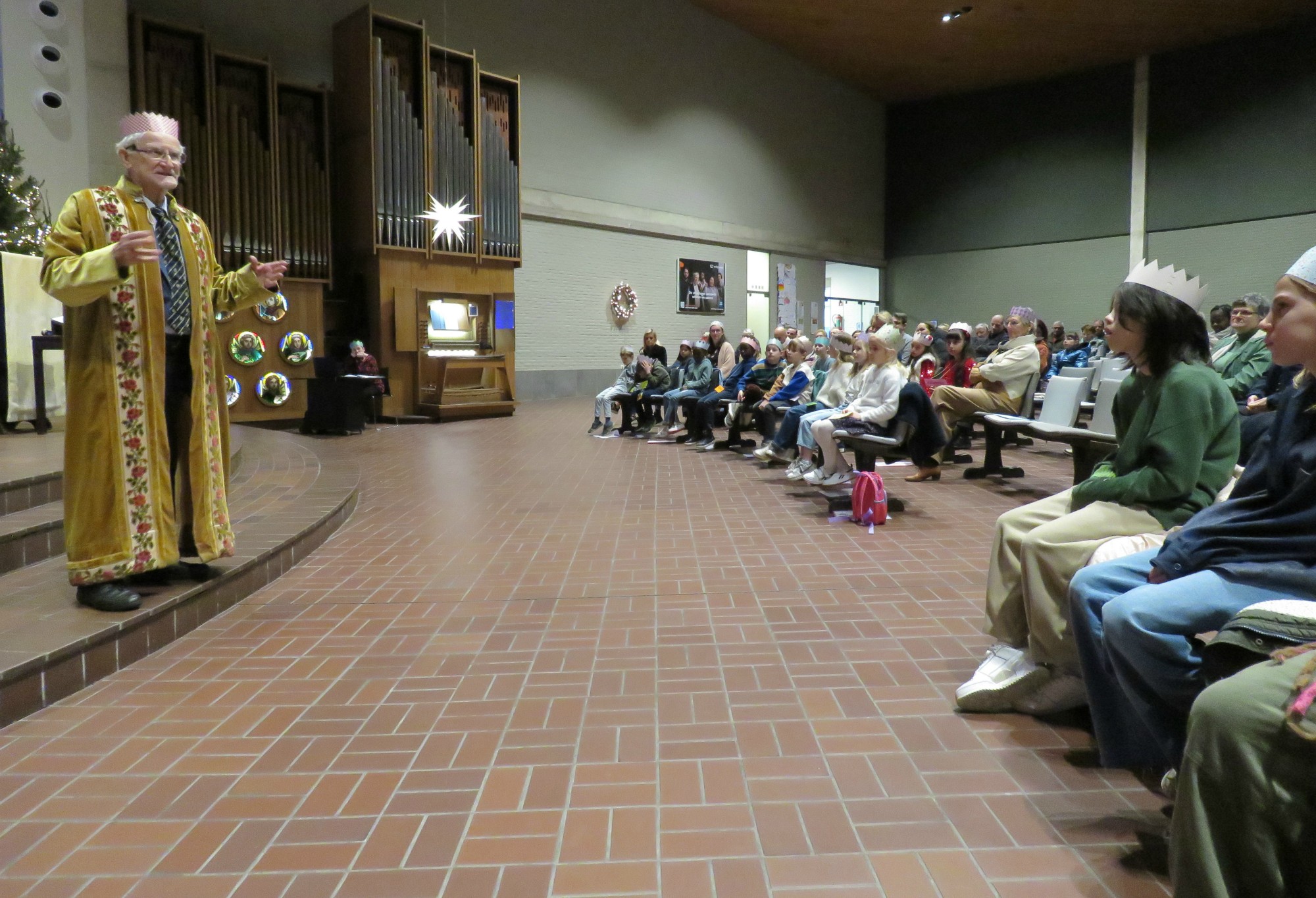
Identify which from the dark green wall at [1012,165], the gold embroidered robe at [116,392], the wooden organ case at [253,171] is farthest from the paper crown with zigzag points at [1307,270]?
the dark green wall at [1012,165]

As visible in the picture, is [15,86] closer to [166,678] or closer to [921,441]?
[166,678]

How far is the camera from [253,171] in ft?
35.8

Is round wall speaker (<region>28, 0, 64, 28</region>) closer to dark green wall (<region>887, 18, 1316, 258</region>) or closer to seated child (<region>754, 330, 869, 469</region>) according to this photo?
seated child (<region>754, 330, 869, 469</region>)

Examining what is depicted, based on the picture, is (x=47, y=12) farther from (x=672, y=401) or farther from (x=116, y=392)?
(x=116, y=392)

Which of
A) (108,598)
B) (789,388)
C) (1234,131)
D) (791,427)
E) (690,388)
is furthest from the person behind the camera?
(1234,131)

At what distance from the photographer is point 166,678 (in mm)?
2938

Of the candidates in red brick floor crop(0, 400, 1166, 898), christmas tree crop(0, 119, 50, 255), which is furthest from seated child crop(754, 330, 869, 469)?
christmas tree crop(0, 119, 50, 255)

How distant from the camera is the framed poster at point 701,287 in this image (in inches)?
730

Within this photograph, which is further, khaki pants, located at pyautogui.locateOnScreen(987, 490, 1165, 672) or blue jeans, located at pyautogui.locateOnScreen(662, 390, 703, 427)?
blue jeans, located at pyautogui.locateOnScreen(662, 390, 703, 427)

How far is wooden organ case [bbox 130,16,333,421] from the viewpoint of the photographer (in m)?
10.3

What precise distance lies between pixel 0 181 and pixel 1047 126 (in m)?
20.6

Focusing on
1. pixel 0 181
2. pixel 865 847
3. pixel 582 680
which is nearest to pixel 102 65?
pixel 0 181

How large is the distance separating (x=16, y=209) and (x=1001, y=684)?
7.96 metres

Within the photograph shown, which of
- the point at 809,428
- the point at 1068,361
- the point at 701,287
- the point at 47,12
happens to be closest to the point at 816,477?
the point at 809,428
